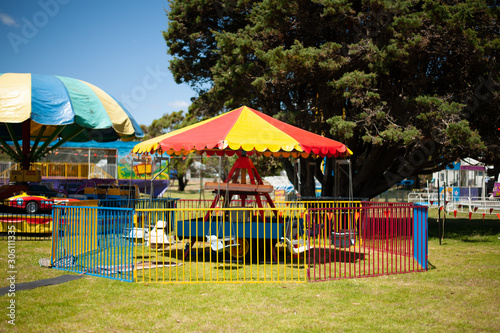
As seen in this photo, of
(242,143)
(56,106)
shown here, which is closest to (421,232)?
(242,143)

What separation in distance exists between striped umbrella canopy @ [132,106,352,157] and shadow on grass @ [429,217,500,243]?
7.04 metres

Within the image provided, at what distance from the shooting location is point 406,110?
52.6ft

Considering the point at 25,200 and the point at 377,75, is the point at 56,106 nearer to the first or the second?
the point at 25,200

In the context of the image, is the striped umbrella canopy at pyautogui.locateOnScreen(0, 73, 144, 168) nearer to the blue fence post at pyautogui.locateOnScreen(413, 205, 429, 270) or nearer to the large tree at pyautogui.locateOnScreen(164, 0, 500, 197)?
the large tree at pyautogui.locateOnScreen(164, 0, 500, 197)

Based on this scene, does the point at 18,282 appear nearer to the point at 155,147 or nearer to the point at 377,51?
the point at 155,147

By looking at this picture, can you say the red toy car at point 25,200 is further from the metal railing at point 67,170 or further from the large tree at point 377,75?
the metal railing at point 67,170

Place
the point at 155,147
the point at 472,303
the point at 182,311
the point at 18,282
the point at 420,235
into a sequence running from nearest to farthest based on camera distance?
the point at 182,311
the point at 472,303
the point at 18,282
the point at 420,235
the point at 155,147

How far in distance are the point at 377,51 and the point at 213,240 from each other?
912cm

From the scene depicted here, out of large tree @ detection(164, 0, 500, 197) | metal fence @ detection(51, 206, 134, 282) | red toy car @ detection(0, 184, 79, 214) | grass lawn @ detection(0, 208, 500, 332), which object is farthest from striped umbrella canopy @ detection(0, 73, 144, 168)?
grass lawn @ detection(0, 208, 500, 332)

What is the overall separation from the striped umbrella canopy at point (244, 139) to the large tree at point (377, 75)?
16.1 feet

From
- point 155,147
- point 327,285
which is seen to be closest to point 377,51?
point 155,147

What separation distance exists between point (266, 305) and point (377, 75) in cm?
1114

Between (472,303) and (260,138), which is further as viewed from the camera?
(260,138)

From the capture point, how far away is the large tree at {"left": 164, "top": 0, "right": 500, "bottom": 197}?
48.9 feet
